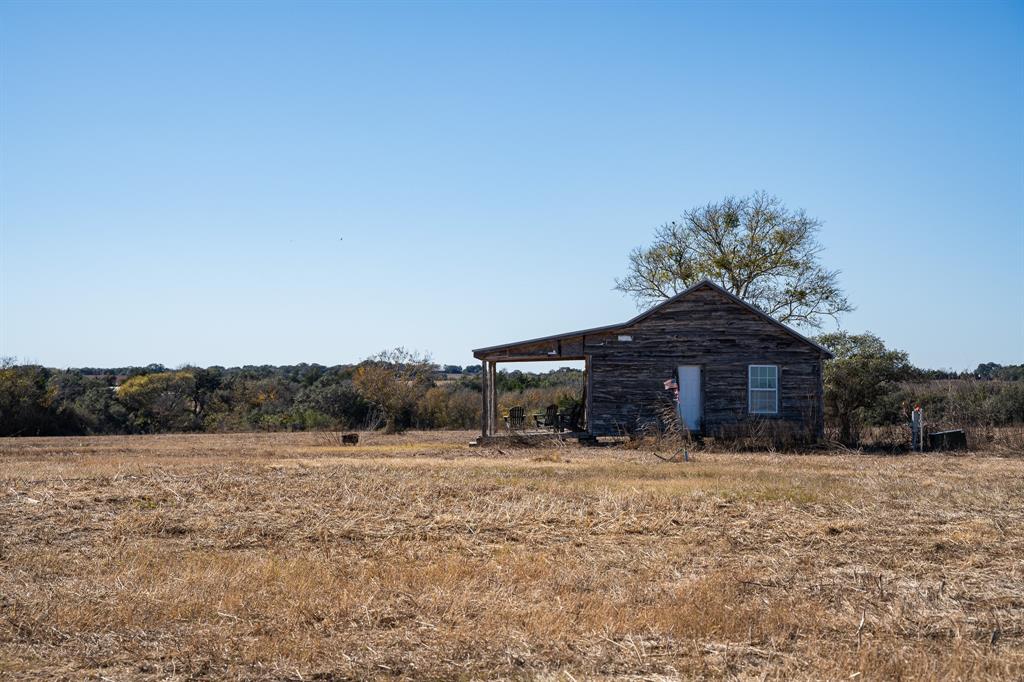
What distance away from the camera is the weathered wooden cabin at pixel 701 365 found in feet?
93.5

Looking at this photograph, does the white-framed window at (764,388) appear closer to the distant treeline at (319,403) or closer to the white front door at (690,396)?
the white front door at (690,396)

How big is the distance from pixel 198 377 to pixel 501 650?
4477 cm

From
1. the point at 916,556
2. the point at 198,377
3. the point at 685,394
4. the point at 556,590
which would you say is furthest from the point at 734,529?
the point at 198,377

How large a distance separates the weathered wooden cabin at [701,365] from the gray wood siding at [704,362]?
3cm

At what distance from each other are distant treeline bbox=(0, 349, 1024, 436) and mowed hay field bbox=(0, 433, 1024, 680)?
18.8 meters

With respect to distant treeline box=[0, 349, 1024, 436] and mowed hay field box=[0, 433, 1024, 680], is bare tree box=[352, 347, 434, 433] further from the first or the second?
mowed hay field box=[0, 433, 1024, 680]

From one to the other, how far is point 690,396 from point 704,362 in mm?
1065

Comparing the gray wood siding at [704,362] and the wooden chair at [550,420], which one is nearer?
the gray wood siding at [704,362]

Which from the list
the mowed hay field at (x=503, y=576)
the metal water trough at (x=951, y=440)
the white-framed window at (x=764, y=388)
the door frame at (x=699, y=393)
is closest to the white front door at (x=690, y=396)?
the door frame at (x=699, y=393)

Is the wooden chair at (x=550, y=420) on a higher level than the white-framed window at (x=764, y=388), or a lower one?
lower

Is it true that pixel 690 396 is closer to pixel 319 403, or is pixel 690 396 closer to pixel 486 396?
pixel 486 396

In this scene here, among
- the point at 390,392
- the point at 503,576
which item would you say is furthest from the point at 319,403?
the point at 503,576

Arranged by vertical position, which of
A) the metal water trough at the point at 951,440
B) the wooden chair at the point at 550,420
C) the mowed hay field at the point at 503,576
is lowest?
the mowed hay field at the point at 503,576

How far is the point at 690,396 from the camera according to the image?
2867 cm
